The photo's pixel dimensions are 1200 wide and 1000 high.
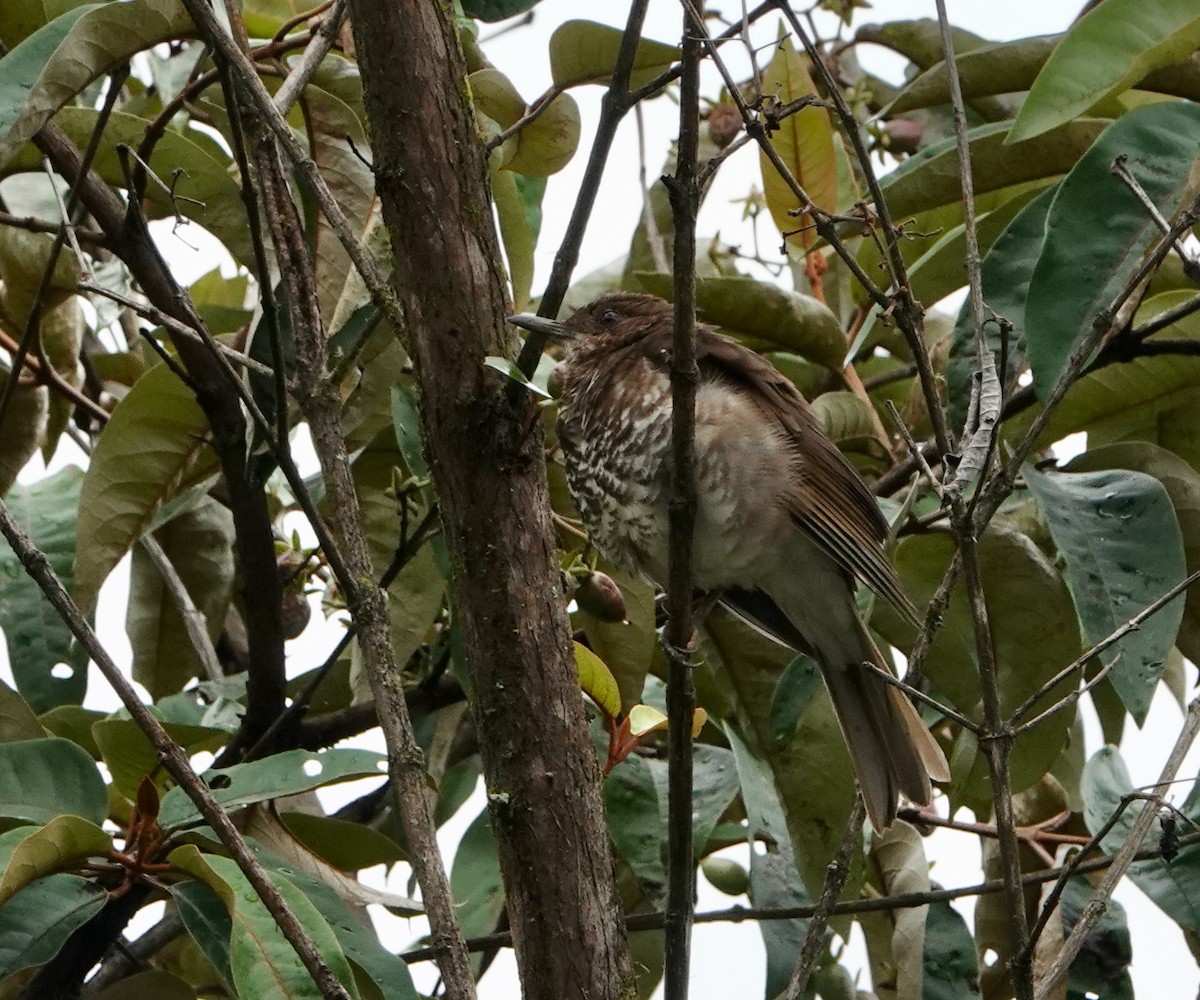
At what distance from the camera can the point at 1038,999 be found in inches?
75.9

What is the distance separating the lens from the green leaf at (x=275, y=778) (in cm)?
232

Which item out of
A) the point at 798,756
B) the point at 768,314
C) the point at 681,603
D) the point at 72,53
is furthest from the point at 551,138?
the point at 798,756

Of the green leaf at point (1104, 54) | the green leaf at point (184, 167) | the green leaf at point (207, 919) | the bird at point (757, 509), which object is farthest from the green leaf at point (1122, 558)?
the green leaf at point (184, 167)

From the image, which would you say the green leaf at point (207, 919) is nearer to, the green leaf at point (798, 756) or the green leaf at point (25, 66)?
the green leaf at point (798, 756)

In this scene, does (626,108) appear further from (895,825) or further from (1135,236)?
(895,825)

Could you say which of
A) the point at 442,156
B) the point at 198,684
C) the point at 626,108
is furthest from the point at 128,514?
the point at 626,108

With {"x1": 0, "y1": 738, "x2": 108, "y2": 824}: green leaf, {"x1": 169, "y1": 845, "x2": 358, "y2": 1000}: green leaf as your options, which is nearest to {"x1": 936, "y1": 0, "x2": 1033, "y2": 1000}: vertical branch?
{"x1": 169, "y1": 845, "x2": 358, "y2": 1000}: green leaf

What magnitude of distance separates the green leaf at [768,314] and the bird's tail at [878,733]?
560 mm

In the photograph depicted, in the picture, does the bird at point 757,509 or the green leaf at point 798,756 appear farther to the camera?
the bird at point 757,509

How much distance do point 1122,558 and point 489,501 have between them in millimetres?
1035

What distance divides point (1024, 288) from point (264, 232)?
1.33 meters

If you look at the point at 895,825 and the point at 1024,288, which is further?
the point at 895,825

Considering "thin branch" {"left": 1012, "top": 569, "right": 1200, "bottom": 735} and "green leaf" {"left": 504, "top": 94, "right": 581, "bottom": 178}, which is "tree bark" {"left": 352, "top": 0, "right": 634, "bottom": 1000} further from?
"thin branch" {"left": 1012, "top": 569, "right": 1200, "bottom": 735}

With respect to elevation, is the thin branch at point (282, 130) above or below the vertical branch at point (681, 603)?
above
